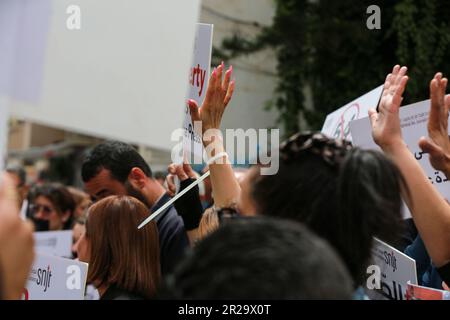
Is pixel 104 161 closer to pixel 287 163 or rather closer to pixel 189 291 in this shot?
pixel 287 163

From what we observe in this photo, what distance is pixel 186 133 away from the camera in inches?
105

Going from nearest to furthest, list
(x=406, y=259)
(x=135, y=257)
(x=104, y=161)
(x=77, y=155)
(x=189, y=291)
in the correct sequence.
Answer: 1. (x=189, y=291)
2. (x=406, y=259)
3. (x=135, y=257)
4. (x=104, y=161)
5. (x=77, y=155)

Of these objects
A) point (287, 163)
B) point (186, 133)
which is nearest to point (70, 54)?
point (287, 163)

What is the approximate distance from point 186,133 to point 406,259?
0.99 metres

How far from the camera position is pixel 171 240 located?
2.99 m

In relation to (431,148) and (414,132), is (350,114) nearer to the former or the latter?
(414,132)

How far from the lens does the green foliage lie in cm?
755

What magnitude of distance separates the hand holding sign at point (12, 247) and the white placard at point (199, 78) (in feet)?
4.86

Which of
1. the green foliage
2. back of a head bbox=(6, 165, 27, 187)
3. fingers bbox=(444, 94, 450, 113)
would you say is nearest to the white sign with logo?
fingers bbox=(444, 94, 450, 113)

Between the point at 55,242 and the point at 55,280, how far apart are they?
2.44m

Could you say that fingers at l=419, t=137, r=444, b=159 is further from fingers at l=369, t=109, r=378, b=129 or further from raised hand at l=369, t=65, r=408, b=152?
fingers at l=369, t=109, r=378, b=129

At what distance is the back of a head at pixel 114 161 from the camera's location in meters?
3.51

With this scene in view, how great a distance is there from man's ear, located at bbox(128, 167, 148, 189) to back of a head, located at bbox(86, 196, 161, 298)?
0.81 meters

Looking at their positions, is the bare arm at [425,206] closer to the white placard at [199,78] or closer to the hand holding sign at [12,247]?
the white placard at [199,78]
